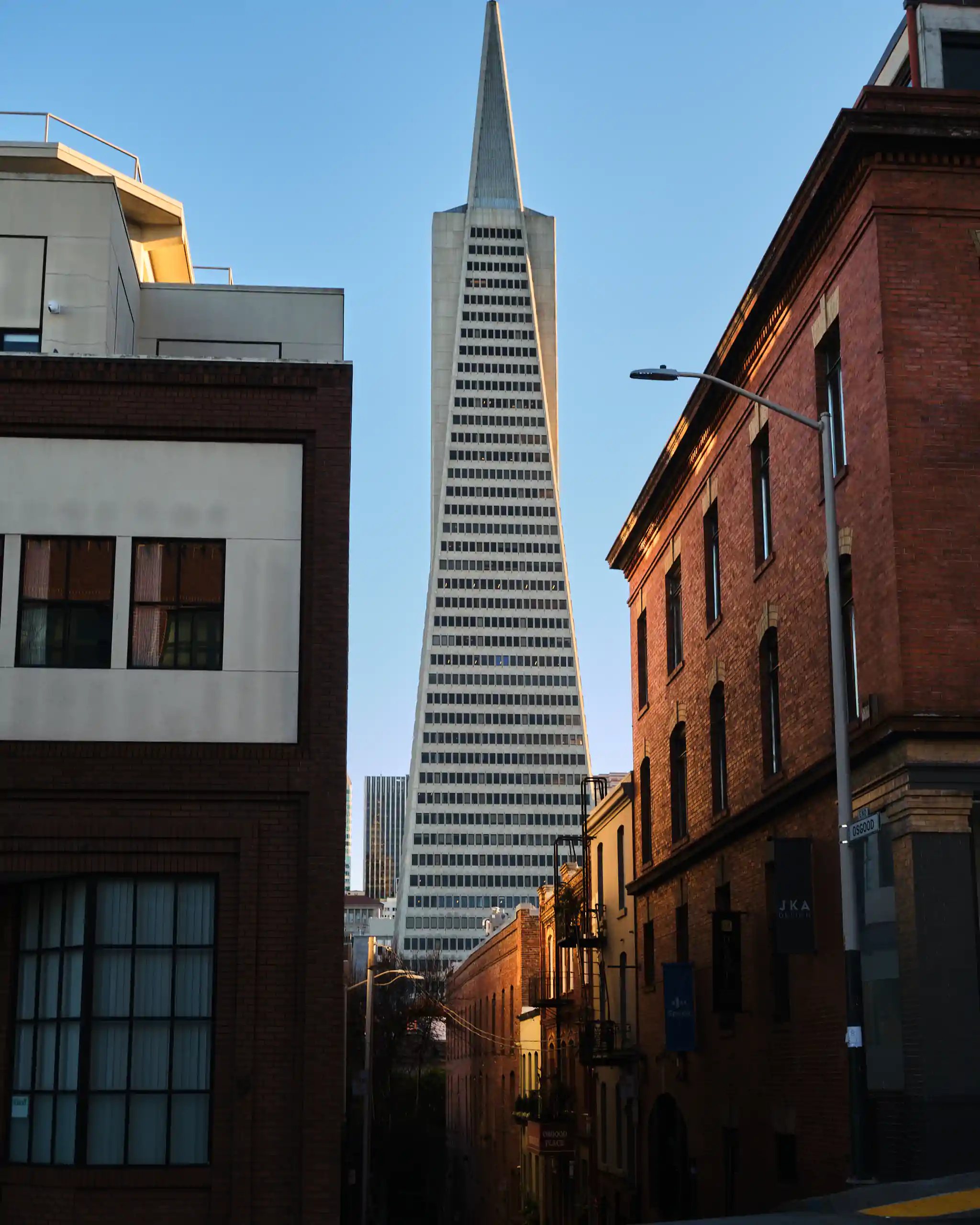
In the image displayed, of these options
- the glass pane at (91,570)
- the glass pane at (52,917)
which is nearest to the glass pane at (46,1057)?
the glass pane at (52,917)

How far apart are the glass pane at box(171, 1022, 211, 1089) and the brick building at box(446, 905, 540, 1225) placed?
37200 mm

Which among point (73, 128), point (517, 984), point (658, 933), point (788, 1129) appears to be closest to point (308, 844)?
point (788, 1129)

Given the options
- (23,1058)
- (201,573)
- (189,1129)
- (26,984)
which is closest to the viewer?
(189,1129)

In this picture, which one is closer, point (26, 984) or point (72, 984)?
point (72, 984)

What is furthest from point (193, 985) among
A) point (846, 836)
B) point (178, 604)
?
point (846, 836)

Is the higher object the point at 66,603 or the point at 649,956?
the point at 66,603

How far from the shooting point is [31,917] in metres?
20.8

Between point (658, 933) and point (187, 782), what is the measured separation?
20838 mm

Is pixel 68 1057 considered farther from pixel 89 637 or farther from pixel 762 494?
pixel 762 494

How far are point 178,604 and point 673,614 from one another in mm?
20441

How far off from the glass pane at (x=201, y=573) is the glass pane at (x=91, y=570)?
926 mm

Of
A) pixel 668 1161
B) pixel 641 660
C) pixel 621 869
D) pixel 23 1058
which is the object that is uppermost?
pixel 641 660

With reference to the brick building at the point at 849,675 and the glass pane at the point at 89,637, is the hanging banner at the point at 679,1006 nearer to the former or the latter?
the brick building at the point at 849,675

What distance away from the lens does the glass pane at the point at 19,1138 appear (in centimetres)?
1994
